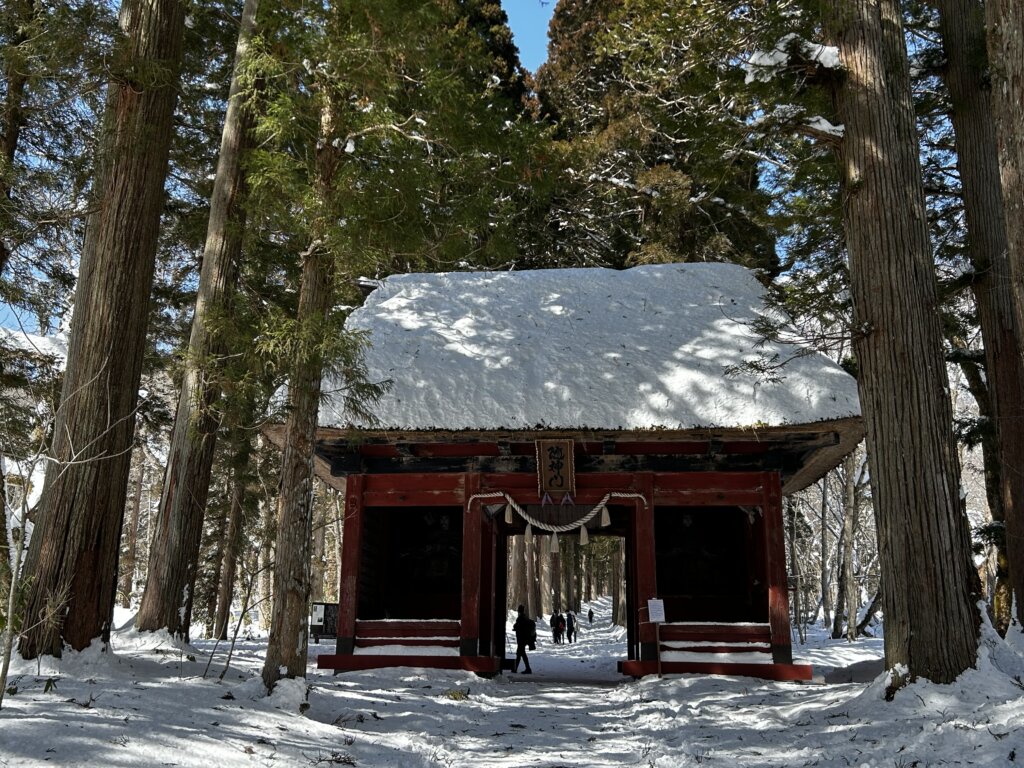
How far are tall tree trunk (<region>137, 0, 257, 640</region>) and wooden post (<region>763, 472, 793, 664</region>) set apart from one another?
831 cm

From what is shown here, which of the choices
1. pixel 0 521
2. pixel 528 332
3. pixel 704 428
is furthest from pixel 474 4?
pixel 0 521

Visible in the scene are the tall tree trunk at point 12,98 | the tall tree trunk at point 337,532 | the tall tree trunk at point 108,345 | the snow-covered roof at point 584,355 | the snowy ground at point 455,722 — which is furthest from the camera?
the tall tree trunk at point 337,532

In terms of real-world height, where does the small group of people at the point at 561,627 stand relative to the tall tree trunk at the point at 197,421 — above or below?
below

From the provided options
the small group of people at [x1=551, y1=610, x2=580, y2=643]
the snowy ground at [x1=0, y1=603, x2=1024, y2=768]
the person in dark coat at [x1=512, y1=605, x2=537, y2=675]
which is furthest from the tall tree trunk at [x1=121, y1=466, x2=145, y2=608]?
the snowy ground at [x1=0, y1=603, x2=1024, y2=768]

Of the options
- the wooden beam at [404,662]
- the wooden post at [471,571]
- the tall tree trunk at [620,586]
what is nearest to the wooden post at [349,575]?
the wooden beam at [404,662]

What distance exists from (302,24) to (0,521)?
969cm

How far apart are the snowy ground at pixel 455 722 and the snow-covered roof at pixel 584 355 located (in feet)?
13.4

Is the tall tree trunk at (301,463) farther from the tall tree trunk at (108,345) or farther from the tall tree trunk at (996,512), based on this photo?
the tall tree trunk at (996,512)

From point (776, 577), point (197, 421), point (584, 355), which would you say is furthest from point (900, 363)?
point (197, 421)

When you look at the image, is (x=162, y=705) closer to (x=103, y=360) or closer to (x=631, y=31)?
(x=103, y=360)

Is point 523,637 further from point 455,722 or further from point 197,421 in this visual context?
point 197,421

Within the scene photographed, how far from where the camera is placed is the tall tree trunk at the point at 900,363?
6.93 meters

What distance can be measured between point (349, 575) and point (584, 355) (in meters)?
5.42

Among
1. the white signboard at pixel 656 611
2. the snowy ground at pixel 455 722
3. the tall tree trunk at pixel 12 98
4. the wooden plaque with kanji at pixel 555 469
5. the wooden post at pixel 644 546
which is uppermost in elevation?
the tall tree trunk at pixel 12 98
